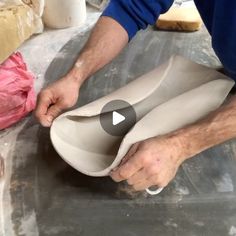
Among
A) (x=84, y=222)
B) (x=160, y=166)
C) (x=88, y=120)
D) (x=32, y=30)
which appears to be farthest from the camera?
(x=32, y=30)

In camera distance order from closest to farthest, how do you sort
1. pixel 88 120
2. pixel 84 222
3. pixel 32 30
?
pixel 84 222, pixel 88 120, pixel 32 30

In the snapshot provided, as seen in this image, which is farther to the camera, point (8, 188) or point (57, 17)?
point (57, 17)

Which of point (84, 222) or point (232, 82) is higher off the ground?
point (232, 82)

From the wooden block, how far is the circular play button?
0.67 metres

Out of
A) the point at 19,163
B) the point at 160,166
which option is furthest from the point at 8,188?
the point at 160,166

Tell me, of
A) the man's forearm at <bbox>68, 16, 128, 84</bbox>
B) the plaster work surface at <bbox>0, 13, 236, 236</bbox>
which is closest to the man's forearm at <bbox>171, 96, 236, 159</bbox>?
the plaster work surface at <bbox>0, 13, 236, 236</bbox>

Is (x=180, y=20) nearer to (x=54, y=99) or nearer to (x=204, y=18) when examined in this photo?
(x=204, y=18)

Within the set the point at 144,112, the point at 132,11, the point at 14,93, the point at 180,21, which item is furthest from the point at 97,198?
the point at 180,21

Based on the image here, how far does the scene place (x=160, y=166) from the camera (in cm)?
77

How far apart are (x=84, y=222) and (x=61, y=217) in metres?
0.05

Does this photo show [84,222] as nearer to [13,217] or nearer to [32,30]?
[13,217]

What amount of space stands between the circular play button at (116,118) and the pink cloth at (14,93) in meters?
0.30

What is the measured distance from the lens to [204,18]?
1.16 metres

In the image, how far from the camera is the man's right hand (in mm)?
934
